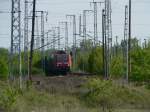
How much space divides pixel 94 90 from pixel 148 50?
24.8 meters

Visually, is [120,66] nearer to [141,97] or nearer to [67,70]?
[67,70]

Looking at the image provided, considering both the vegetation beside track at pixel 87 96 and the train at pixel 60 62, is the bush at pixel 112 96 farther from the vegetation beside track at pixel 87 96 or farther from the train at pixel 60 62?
the train at pixel 60 62

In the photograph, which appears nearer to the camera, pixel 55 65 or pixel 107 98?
pixel 107 98

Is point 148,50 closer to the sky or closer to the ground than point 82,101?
closer to the sky

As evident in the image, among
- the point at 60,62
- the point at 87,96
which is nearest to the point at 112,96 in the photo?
the point at 87,96

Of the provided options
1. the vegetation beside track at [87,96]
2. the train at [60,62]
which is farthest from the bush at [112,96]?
the train at [60,62]

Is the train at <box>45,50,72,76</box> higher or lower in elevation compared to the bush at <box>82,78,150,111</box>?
higher

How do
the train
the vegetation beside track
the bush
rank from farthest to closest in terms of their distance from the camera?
the train < the bush < the vegetation beside track

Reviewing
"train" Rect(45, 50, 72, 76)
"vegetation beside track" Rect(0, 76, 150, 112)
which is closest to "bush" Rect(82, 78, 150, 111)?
"vegetation beside track" Rect(0, 76, 150, 112)

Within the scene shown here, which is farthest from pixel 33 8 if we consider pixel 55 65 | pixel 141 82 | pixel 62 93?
pixel 55 65

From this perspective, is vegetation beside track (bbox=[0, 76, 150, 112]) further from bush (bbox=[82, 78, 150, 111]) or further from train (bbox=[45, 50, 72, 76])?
train (bbox=[45, 50, 72, 76])

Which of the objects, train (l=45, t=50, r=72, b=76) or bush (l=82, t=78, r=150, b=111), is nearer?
bush (l=82, t=78, r=150, b=111)

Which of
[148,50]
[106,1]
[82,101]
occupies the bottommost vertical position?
[82,101]

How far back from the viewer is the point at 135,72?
5988cm
